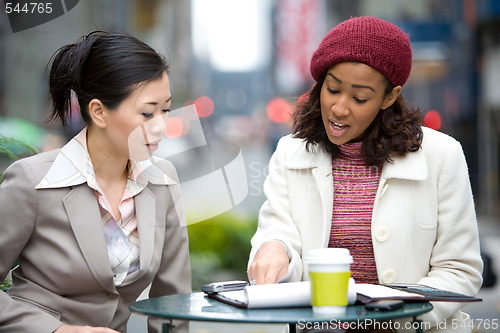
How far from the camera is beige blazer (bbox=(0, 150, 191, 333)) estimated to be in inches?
100.0

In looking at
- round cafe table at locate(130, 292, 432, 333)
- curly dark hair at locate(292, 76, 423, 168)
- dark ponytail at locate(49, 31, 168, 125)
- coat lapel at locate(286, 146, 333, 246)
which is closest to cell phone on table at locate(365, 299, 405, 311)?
round cafe table at locate(130, 292, 432, 333)

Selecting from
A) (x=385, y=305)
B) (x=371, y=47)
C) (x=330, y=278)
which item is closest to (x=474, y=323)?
(x=371, y=47)

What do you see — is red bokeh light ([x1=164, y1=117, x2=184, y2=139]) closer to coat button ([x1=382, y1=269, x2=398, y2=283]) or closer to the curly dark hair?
the curly dark hair

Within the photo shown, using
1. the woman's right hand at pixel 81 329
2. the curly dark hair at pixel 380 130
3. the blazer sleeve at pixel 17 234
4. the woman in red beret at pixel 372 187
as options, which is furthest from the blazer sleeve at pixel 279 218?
the blazer sleeve at pixel 17 234

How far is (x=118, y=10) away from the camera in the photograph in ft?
71.4

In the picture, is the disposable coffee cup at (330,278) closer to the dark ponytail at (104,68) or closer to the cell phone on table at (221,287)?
the cell phone on table at (221,287)

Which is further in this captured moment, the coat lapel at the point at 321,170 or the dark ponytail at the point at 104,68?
the coat lapel at the point at 321,170

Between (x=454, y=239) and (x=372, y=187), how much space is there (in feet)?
1.24

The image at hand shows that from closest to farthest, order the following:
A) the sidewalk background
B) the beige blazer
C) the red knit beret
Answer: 1. the beige blazer
2. the red knit beret
3. the sidewalk background

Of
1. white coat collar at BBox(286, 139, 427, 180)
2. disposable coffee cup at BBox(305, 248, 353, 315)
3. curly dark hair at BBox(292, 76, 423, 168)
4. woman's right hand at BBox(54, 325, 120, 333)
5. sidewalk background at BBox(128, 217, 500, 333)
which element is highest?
curly dark hair at BBox(292, 76, 423, 168)

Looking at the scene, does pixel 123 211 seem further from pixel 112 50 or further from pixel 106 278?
pixel 112 50

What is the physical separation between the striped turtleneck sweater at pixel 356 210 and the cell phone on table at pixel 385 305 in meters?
0.69

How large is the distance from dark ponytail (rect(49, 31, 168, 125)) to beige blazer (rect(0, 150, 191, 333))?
0.99ft

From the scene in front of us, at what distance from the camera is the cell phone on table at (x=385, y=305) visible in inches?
83.0
